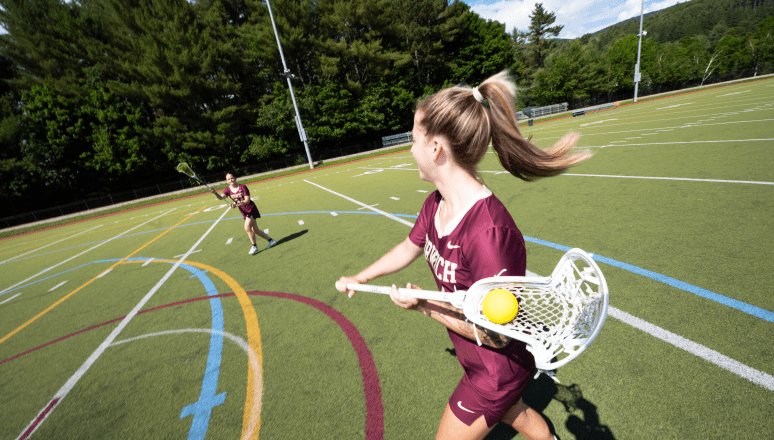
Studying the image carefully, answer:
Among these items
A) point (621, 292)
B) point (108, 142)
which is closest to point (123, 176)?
point (108, 142)

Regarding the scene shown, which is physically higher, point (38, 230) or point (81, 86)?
point (81, 86)

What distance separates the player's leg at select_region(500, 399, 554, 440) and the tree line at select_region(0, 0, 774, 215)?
30682 millimetres

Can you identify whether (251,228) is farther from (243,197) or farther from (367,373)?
(367,373)

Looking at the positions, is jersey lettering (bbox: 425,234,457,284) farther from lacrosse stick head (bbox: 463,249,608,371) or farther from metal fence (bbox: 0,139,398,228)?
metal fence (bbox: 0,139,398,228)

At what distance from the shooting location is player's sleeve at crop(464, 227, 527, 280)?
1399 millimetres

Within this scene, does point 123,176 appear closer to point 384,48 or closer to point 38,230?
point 38,230

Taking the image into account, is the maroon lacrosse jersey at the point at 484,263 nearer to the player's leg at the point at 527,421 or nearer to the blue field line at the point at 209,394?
the player's leg at the point at 527,421

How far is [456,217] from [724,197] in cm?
788

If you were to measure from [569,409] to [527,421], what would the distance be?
1056mm

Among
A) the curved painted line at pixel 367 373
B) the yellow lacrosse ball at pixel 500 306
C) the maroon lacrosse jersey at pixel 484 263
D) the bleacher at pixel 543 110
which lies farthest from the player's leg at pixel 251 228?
the bleacher at pixel 543 110

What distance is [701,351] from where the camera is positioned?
9.53 feet

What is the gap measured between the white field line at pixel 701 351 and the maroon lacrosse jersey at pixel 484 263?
2.49 meters

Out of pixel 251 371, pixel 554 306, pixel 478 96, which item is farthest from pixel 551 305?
pixel 251 371

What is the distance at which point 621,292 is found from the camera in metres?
3.93
